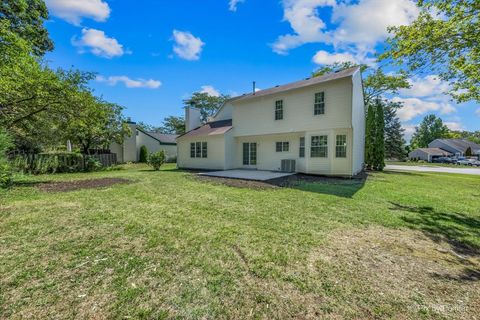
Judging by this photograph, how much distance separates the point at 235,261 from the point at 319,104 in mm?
10963

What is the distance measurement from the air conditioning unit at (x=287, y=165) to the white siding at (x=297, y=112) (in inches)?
75.2

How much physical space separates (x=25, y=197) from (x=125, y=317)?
23.5ft

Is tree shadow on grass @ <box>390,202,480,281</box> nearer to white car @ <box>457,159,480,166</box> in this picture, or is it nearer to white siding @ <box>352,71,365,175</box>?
white siding @ <box>352,71,365,175</box>

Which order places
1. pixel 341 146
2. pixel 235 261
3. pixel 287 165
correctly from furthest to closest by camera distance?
pixel 287 165 → pixel 341 146 → pixel 235 261

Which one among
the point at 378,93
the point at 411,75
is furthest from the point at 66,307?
the point at 378,93

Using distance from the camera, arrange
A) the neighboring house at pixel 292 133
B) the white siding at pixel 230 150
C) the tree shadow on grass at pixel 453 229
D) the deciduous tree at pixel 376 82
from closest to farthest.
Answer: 1. the tree shadow on grass at pixel 453 229
2. the neighboring house at pixel 292 133
3. the white siding at pixel 230 150
4. the deciduous tree at pixel 376 82

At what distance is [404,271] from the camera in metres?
2.84

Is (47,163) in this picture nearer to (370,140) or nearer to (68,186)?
(68,186)

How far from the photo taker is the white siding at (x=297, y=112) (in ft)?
36.1

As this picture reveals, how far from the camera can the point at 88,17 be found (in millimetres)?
10156

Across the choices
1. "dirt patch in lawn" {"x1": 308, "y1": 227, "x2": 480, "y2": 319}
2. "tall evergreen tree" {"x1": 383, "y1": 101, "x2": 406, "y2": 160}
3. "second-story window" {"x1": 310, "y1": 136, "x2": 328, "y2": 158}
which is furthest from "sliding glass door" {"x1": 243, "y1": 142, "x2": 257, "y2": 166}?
"tall evergreen tree" {"x1": 383, "y1": 101, "x2": 406, "y2": 160}

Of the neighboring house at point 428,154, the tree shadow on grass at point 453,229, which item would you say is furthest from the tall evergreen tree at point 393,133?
the tree shadow on grass at point 453,229

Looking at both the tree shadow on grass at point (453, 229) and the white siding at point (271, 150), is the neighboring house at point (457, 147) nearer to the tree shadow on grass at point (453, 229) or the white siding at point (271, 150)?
the white siding at point (271, 150)

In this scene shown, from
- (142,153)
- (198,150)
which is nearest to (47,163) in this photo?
(198,150)
